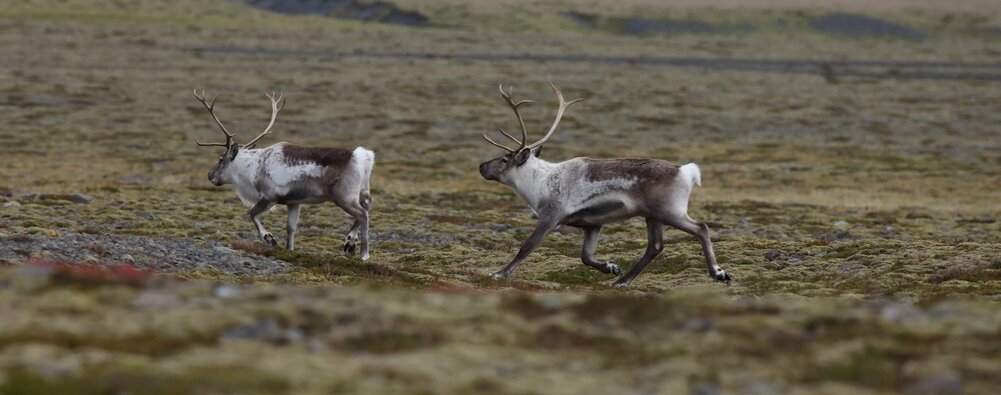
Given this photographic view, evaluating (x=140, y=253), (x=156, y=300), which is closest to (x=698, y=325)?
(x=156, y=300)

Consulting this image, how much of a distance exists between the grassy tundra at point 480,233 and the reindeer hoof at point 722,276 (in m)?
0.45

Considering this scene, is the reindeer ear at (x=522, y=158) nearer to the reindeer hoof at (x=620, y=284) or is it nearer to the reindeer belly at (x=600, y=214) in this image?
the reindeer belly at (x=600, y=214)

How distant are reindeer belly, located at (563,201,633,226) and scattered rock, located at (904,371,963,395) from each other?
11582 mm

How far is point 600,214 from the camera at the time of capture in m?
20.6

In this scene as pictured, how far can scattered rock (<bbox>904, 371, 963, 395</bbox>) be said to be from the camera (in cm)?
859

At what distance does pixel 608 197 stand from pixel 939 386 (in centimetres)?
1184

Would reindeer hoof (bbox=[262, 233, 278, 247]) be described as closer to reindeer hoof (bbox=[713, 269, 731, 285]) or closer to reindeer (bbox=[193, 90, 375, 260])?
reindeer (bbox=[193, 90, 375, 260])

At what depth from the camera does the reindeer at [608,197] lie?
20062 mm

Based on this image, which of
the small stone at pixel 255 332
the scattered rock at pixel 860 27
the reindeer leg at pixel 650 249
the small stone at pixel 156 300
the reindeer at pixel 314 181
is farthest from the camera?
the scattered rock at pixel 860 27

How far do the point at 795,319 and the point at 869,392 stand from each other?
68.3 inches

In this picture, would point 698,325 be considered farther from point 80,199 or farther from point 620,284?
point 80,199

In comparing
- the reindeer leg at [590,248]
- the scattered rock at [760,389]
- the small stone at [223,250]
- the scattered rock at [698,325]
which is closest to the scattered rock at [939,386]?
the scattered rock at [760,389]

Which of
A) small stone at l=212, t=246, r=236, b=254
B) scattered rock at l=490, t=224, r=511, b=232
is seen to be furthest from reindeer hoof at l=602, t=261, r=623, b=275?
scattered rock at l=490, t=224, r=511, b=232

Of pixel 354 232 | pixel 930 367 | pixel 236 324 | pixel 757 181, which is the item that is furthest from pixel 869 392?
pixel 757 181
